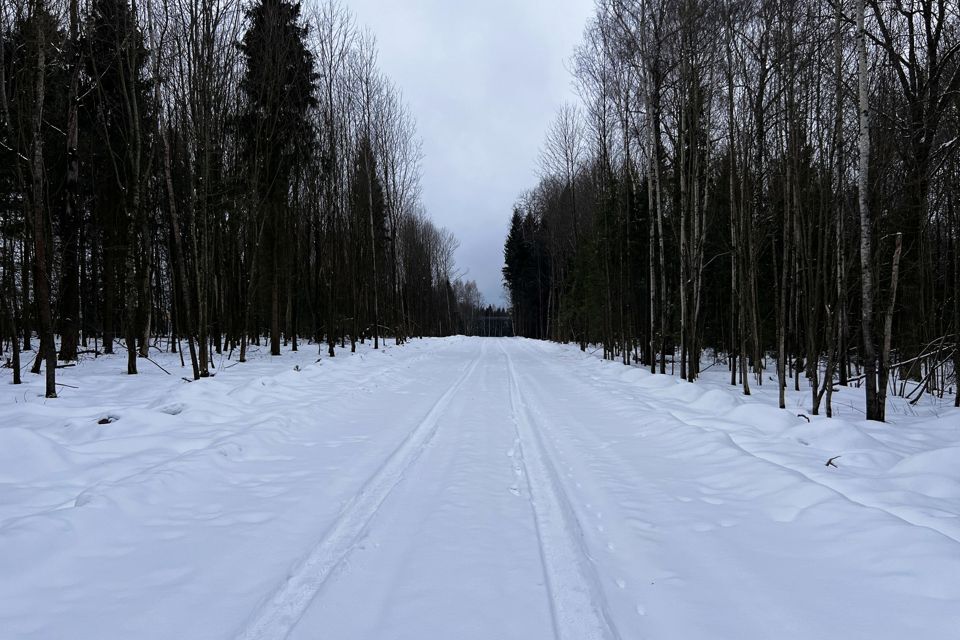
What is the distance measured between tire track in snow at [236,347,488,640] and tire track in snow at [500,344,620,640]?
1360mm

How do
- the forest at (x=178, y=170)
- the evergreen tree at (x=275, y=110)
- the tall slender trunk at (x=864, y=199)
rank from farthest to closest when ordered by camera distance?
the evergreen tree at (x=275, y=110), the forest at (x=178, y=170), the tall slender trunk at (x=864, y=199)

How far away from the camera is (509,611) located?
2596 mm

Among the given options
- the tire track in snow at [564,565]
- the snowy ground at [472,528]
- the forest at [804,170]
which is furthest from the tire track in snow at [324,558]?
the forest at [804,170]

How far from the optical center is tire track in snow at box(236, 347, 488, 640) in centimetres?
248

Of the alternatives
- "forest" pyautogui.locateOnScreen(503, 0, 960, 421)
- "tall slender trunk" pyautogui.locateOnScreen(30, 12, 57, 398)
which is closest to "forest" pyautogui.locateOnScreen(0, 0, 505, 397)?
"tall slender trunk" pyautogui.locateOnScreen(30, 12, 57, 398)

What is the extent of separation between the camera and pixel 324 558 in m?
3.18

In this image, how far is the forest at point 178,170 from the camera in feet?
35.3

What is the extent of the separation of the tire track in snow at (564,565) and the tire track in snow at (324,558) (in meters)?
1.36

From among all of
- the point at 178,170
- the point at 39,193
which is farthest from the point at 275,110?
the point at 39,193

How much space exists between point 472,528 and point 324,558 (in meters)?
1.11

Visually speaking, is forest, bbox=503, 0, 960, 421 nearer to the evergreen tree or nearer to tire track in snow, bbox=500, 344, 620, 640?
tire track in snow, bbox=500, 344, 620, 640

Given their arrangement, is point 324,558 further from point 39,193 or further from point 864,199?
point 39,193

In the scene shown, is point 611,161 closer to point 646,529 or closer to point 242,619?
point 646,529

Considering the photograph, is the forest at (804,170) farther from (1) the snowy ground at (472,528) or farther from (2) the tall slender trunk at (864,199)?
(1) the snowy ground at (472,528)
